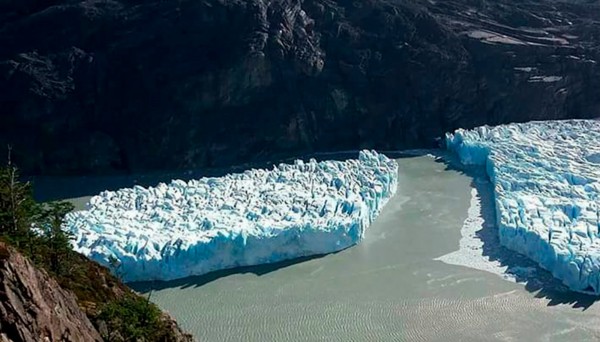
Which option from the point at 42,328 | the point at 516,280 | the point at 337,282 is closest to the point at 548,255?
the point at 516,280

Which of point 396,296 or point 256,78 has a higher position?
point 256,78

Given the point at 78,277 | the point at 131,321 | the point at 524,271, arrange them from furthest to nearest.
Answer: the point at 524,271 < the point at 78,277 < the point at 131,321

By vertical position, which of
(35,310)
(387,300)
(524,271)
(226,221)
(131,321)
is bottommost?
(387,300)

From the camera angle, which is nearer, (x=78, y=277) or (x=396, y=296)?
(x=78, y=277)

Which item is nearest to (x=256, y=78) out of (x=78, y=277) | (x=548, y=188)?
(x=548, y=188)

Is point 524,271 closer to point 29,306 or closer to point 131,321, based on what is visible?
point 131,321

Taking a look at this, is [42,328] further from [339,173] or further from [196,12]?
[196,12]

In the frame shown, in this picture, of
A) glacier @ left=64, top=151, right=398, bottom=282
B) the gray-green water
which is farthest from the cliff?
glacier @ left=64, top=151, right=398, bottom=282
